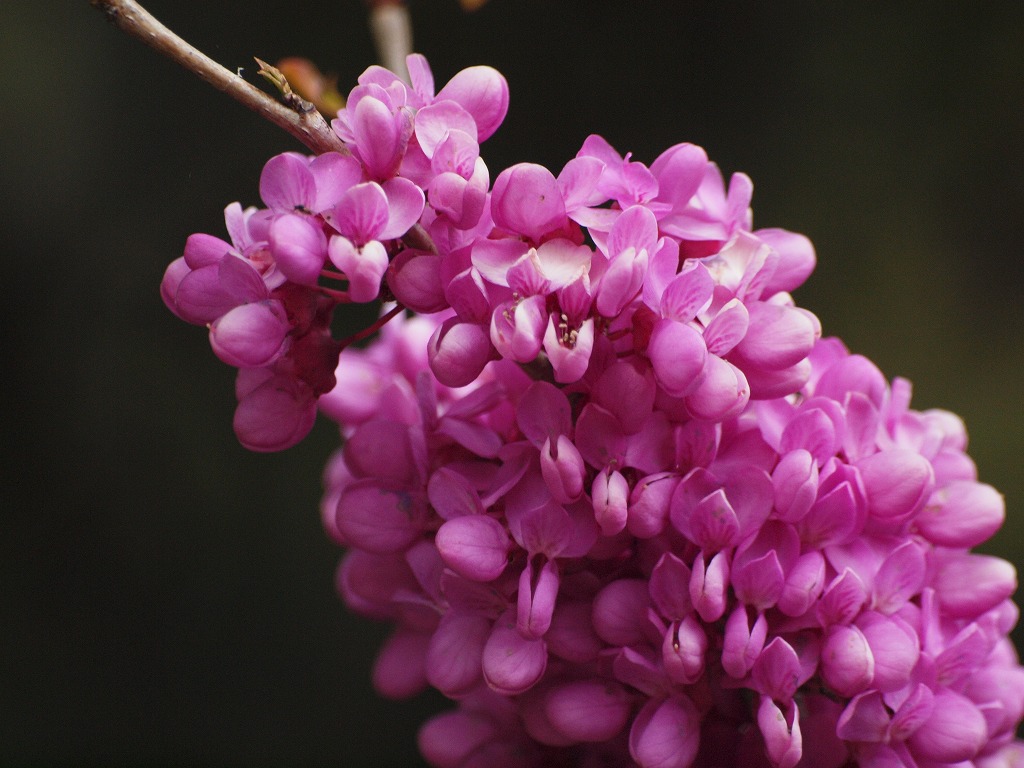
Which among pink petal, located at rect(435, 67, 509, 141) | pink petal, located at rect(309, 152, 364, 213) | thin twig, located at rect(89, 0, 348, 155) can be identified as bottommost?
pink petal, located at rect(309, 152, 364, 213)

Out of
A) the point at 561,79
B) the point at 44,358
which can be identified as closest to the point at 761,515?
the point at 561,79

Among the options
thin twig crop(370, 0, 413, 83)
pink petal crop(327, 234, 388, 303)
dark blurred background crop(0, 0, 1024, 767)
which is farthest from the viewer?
dark blurred background crop(0, 0, 1024, 767)

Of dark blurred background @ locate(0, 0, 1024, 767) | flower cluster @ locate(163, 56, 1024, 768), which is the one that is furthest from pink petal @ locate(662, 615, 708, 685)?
dark blurred background @ locate(0, 0, 1024, 767)

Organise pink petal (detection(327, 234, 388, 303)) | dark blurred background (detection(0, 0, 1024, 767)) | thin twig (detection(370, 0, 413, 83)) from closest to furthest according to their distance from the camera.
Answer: pink petal (detection(327, 234, 388, 303)) → thin twig (detection(370, 0, 413, 83)) → dark blurred background (detection(0, 0, 1024, 767))

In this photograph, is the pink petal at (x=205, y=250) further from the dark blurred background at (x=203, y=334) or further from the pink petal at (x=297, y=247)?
the dark blurred background at (x=203, y=334)

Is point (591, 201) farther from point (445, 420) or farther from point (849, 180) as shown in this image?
point (849, 180)

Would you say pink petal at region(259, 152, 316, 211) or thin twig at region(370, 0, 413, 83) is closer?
pink petal at region(259, 152, 316, 211)

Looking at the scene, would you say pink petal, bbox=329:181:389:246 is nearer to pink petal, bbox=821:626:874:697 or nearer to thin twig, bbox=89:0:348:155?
thin twig, bbox=89:0:348:155
